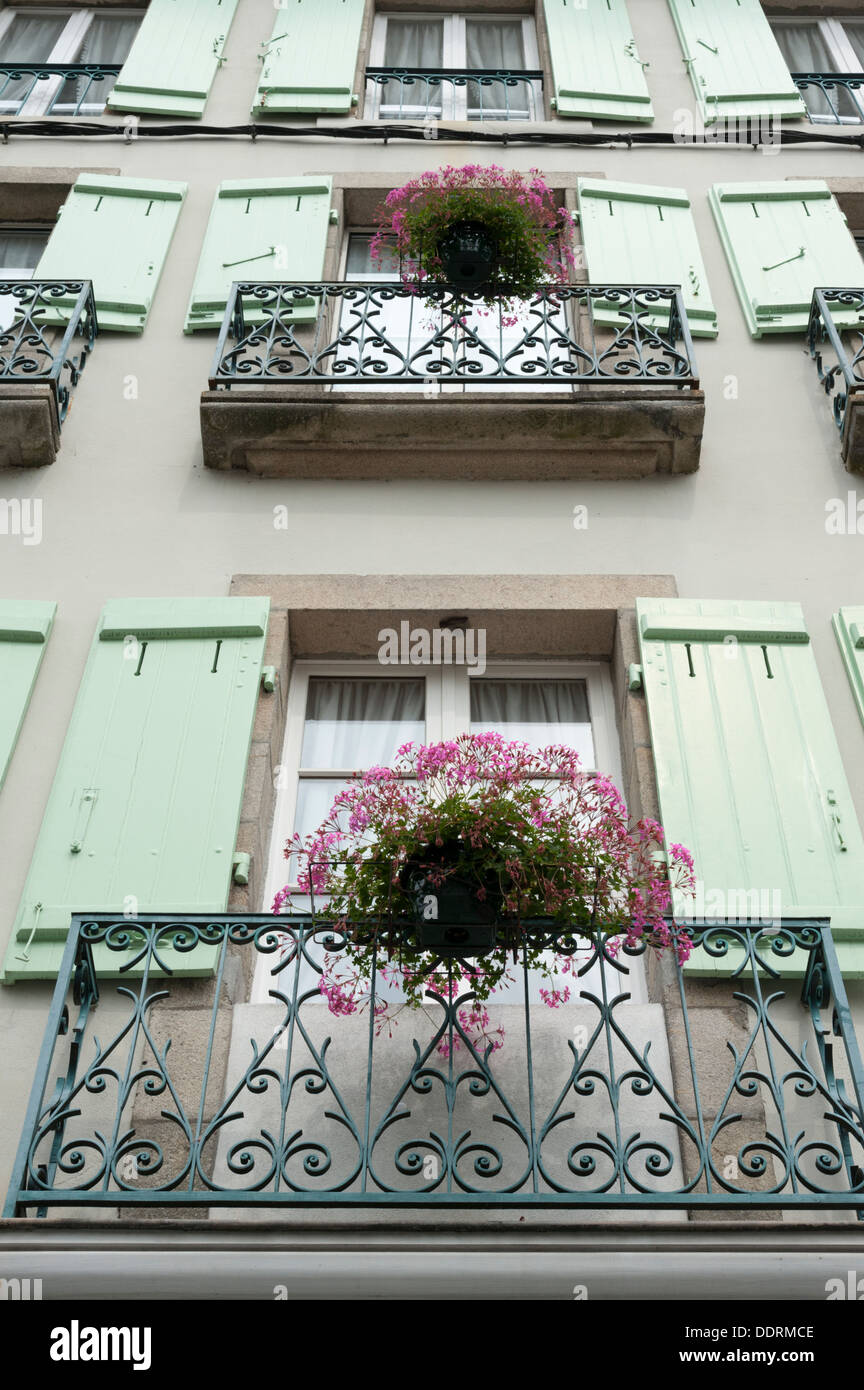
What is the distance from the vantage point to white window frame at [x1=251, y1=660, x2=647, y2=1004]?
6129mm

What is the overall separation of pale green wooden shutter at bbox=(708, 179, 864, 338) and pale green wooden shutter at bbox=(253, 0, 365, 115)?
270 cm

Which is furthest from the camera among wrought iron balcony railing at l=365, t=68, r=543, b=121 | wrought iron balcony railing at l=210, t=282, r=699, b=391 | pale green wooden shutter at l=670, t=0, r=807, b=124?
wrought iron balcony railing at l=365, t=68, r=543, b=121

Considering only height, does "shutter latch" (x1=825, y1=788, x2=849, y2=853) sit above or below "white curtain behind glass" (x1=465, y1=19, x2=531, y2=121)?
below

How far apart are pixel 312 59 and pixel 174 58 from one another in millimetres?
943

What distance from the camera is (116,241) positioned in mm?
8531

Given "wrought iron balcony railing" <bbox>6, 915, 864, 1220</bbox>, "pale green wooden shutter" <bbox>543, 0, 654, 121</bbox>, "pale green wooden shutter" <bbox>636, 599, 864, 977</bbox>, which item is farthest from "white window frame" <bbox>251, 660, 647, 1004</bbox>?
"pale green wooden shutter" <bbox>543, 0, 654, 121</bbox>

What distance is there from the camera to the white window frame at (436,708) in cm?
613

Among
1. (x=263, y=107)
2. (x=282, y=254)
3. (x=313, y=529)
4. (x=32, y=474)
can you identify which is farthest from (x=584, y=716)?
(x=263, y=107)

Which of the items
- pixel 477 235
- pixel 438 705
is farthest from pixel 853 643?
pixel 477 235

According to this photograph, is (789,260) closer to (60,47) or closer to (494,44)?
(494,44)

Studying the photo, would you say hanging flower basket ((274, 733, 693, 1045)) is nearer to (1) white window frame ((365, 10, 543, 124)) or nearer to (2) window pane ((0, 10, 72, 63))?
(1) white window frame ((365, 10, 543, 124))

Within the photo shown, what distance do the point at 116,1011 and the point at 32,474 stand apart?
10.2 feet

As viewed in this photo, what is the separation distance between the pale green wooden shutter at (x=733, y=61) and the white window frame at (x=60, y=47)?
4.06m
